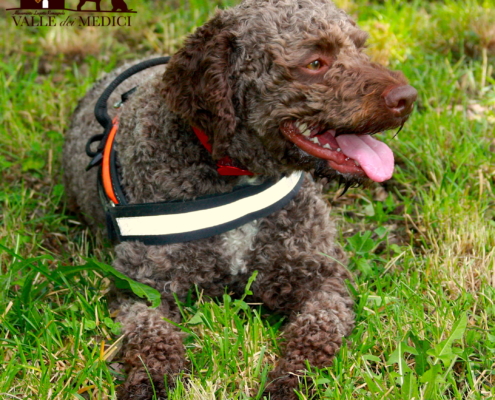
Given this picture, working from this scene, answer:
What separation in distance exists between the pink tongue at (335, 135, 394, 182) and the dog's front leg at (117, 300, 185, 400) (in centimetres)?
127

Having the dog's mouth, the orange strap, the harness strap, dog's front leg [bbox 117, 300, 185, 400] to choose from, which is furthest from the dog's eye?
dog's front leg [bbox 117, 300, 185, 400]

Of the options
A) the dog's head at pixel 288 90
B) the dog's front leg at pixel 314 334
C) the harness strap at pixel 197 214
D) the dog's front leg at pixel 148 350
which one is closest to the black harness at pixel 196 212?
the harness strap at pixel 197 214

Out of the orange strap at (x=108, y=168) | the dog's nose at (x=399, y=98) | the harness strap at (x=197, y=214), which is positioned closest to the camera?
the dog's nose at (x=399, y=98)

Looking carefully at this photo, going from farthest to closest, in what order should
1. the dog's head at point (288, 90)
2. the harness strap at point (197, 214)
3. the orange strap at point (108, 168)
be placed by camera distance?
the orange strap at point (108, 168) → the harness strap at point (197, 214) → the dog's head at point (288, 90)

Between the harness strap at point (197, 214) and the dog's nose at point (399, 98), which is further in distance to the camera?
the harness strap at point (197, 214)

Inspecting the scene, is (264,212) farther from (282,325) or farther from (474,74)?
(474,74)

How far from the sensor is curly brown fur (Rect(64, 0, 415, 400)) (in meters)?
2.86

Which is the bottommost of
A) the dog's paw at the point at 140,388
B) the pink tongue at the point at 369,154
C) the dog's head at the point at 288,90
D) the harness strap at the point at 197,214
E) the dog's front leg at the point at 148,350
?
the dog's paw at the point at 140,388

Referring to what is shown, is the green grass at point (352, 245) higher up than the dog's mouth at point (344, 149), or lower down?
lower down

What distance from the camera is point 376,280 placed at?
11.3 feet

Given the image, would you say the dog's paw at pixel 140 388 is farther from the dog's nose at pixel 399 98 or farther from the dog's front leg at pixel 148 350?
the dog's nose at pixel 399 98

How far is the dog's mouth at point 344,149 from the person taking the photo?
2.89 meters

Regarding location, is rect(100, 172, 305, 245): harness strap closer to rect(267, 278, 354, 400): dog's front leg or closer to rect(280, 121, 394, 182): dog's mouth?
rect(280, 121, 394, 182): dog's mouth

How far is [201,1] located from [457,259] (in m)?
4.05
